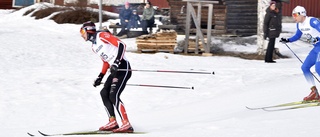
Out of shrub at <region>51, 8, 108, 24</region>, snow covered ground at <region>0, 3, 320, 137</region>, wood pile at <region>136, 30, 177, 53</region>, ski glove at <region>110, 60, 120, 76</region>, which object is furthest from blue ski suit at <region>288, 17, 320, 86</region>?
shrub at <region>51, 8, 108, 24</region>

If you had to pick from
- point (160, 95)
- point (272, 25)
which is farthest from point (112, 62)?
point (272, 25)

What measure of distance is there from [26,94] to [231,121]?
5.82 metres

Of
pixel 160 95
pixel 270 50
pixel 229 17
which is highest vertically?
pixel 229 17

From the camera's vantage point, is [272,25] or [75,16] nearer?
[272,25]

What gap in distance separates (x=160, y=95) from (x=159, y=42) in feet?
21.9

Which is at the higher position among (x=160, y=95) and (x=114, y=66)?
(x=114, y=66)

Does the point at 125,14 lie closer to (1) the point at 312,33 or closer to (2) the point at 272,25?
(2) the point at 272,25

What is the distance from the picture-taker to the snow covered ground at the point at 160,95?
10367 millimetres

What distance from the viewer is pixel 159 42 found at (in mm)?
21469

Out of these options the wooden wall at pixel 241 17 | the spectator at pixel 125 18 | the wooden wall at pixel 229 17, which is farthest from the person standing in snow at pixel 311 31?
the spectator at pixel 125 18

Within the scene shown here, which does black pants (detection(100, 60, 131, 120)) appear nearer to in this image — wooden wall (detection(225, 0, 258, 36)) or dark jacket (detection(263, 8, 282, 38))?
dark jacket (detection(263, 8, 282, 38))

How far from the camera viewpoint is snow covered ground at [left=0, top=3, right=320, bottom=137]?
10.4 meters

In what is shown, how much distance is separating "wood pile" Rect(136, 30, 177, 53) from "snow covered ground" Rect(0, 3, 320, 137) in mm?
616

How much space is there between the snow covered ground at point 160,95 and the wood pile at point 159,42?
24.3 inches
